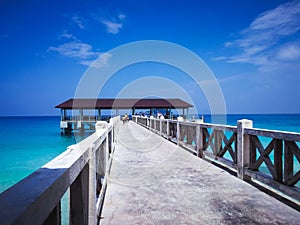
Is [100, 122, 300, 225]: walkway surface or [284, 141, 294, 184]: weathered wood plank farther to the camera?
[284, 141, 294, 184]: weathered wood plank

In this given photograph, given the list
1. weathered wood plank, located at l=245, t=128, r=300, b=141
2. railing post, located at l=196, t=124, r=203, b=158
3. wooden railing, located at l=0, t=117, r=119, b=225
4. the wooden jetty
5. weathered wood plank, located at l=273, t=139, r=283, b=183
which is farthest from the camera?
railing post, located at l=196, t=124, r=203, b=158

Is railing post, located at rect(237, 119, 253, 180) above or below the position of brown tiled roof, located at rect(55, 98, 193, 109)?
below

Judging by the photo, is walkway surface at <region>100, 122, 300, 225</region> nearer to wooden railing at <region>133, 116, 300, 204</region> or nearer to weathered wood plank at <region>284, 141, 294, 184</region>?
wooden railing at <region>133, 116, 300, 204</region>

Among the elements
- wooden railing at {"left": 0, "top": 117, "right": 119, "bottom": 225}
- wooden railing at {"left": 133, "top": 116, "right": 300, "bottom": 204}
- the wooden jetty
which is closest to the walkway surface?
the wooden jetty

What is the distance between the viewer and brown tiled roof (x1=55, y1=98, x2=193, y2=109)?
35691 millimetres

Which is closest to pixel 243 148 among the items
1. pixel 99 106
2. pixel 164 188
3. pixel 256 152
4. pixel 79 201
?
pixel 256 152

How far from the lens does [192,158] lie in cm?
704

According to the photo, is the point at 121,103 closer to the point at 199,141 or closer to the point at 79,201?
the point at 199,141

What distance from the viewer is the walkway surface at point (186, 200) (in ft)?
9.65

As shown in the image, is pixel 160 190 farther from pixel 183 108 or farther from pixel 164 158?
Answer: pixel 183 108

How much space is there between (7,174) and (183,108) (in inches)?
1192

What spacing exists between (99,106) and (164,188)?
108ft

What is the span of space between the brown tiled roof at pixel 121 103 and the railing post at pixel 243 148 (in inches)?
1245

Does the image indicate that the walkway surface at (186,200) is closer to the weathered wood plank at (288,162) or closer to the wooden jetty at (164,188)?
the wooden jetty at (164,188)
